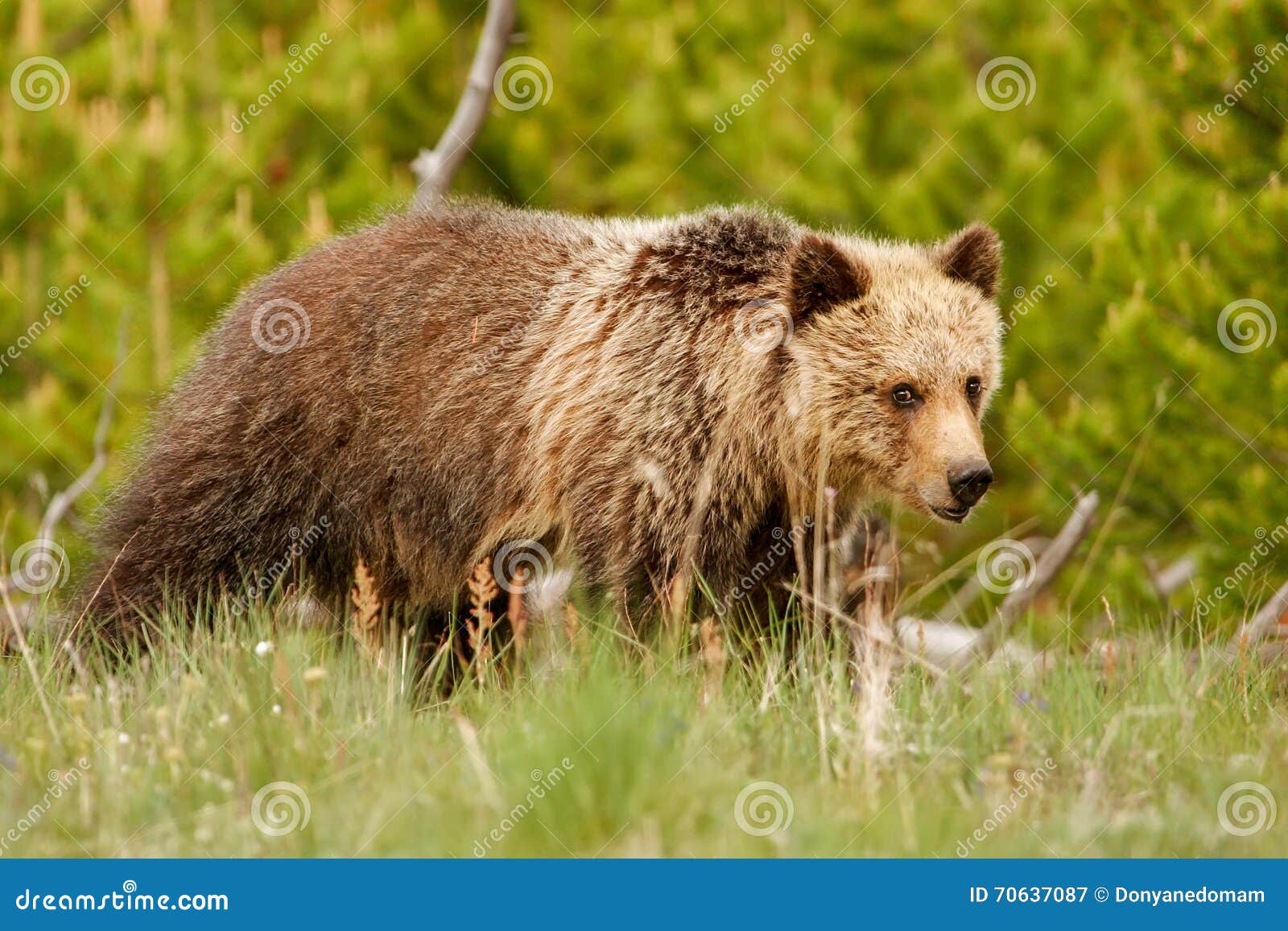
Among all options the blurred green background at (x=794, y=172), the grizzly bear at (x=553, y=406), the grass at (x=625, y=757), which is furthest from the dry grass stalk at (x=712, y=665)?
the blurred green background at (x=794, y=172)

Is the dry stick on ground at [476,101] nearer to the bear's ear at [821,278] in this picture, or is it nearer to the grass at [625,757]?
the bear's ear at [821,278]

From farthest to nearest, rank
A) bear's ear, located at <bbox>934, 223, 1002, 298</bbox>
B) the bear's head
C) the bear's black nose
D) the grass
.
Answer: bear's ear, located at <bbox>934, 223, 1002, 298</bbox> → the bear's head → the bear's black nose → the grass

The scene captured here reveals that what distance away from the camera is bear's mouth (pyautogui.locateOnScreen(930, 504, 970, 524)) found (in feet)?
17.1

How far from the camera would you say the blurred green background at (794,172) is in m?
8.38

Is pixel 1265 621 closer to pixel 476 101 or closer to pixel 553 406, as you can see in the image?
pixel 553 406

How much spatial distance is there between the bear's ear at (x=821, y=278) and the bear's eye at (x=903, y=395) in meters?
0.37

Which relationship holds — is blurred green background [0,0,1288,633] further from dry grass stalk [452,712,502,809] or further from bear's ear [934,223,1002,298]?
dry grass stalk [452,712,502,809]

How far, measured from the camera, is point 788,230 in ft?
19.2

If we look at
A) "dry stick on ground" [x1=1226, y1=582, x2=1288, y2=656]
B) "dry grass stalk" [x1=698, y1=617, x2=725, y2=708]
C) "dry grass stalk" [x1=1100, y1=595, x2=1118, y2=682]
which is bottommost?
"dry grass stalk" [x1=698, y1=617, x2=725, y2=708]

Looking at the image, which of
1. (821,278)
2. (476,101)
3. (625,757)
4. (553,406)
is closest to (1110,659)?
(821,278)

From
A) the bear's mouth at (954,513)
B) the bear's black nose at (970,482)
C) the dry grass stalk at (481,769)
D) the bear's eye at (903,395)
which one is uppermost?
the bear's eye at (903,395)

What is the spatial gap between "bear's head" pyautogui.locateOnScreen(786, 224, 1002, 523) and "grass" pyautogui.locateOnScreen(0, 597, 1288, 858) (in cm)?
87

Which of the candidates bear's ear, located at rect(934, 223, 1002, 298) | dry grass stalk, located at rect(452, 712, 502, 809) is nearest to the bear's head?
bear's ear, located at rect(934, 223, 1002, 298)

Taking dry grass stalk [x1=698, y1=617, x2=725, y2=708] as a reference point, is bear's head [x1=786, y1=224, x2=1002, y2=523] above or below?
above
